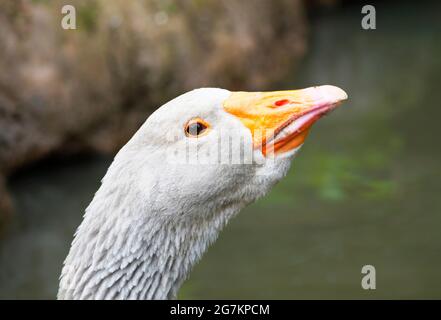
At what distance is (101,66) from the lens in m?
7.59

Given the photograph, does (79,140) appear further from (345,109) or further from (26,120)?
(345,109)

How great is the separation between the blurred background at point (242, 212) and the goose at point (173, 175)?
3318 mm

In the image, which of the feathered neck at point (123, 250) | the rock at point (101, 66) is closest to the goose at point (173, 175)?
the feathered neck at point (123, 250)

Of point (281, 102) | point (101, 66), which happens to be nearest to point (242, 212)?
point (101, 66)

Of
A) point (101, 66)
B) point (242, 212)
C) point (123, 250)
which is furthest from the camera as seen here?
point (101, 66)

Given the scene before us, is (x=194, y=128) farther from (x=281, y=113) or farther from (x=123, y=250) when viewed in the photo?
(x=123, y=250)

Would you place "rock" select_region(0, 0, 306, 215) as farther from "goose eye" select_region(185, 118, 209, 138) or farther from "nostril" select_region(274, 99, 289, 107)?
"nostril" select_region(274, 99, 289, 107)

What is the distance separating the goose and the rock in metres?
3.97

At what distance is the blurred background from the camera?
630cm

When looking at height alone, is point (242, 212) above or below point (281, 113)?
below

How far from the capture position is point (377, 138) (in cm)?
875

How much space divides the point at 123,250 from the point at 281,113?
736mm

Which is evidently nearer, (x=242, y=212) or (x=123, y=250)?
(x=123, y=250)

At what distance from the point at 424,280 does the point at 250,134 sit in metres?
3.90
